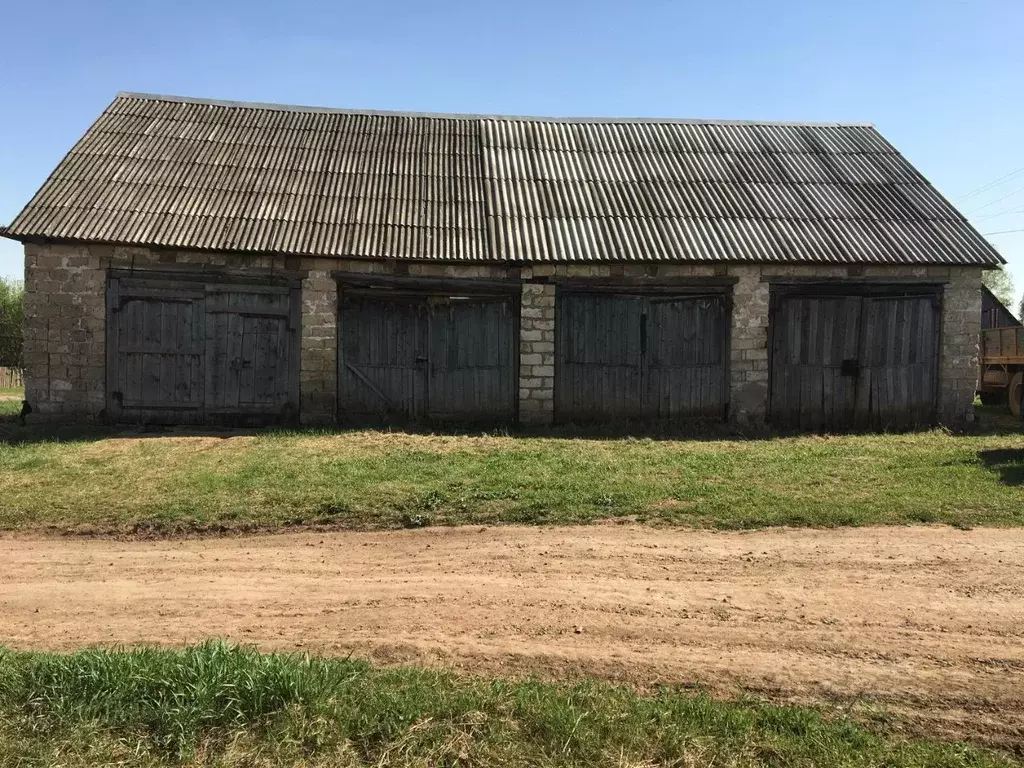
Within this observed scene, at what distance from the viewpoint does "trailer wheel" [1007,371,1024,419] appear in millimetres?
13352

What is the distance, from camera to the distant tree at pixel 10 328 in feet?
115

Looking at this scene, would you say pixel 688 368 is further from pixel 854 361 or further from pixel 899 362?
pixel 899 362

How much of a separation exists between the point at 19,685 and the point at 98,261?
9125 mm

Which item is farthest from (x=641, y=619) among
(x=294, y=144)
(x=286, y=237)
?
(x=294, y=144)

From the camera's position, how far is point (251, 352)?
11055 millimetres

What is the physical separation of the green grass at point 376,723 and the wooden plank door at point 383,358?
7.97m

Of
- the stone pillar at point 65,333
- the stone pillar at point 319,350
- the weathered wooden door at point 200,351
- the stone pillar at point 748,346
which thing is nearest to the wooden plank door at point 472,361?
the stone pillar at point 319,350

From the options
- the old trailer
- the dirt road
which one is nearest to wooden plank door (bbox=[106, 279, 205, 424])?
the dirt road

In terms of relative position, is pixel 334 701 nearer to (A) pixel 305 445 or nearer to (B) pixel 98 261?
(A) pixel 305 445

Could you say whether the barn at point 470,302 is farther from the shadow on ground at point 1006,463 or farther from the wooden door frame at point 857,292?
the shadow on ground at point 1006,463

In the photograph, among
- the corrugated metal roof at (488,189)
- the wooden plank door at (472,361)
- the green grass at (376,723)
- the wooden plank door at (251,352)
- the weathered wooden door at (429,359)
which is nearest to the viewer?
the green grass at (376,723)

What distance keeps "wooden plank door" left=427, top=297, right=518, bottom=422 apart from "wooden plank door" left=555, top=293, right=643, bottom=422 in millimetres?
846

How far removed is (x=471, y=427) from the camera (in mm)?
11117

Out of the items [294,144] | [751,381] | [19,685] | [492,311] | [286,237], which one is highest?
[294,144]
